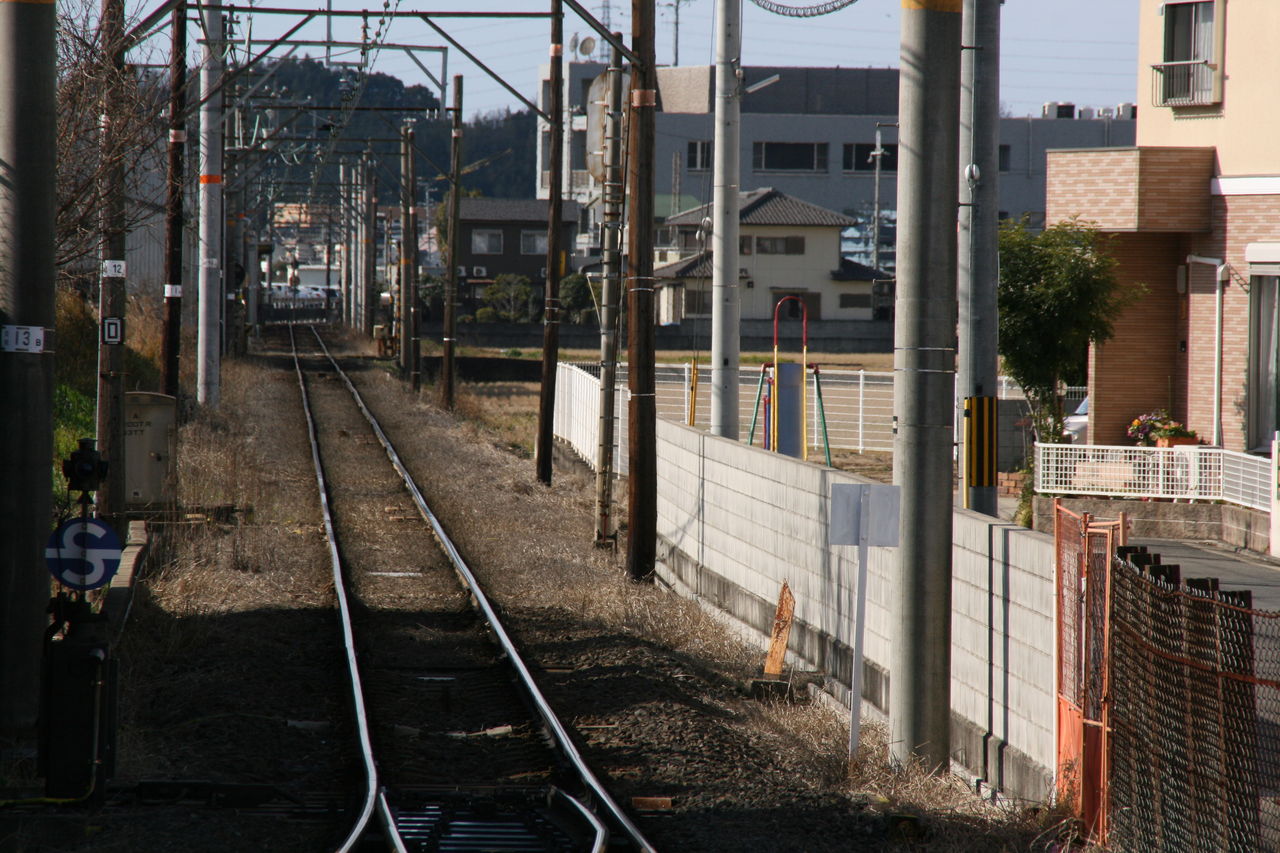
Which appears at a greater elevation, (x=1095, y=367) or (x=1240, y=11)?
(x=1240, y=11)

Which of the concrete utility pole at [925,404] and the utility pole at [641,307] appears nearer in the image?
the concrete utility pole at [925,404]

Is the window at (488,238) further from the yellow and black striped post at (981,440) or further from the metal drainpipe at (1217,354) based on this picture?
the yellow and black striped post at (981,440)

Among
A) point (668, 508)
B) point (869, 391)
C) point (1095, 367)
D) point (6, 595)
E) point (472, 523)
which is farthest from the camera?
point (869, 391)

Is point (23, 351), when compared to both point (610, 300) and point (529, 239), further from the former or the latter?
point (529, 239)

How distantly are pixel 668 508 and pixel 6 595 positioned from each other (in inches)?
334

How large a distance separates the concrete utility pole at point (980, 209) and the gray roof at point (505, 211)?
261 feet

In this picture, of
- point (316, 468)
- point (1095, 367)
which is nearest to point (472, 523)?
point (316, 468)

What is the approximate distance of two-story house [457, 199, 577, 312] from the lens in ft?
300

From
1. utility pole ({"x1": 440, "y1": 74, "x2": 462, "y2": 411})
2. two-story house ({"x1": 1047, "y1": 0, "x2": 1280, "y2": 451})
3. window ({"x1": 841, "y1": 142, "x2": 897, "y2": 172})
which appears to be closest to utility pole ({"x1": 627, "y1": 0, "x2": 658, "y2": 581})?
two-story house ({"x1": 1047, "y1": 0, "x2": 1280, "y2": 451})

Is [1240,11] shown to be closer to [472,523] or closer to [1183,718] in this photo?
[472,523]

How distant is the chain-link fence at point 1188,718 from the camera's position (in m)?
5.83

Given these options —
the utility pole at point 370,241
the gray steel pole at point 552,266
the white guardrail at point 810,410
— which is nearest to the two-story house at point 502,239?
the utility pole at point 370,241

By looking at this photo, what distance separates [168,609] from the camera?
12.4m

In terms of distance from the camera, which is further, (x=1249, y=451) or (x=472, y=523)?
(x=1249, y=451)
